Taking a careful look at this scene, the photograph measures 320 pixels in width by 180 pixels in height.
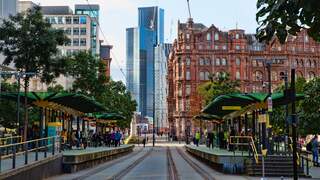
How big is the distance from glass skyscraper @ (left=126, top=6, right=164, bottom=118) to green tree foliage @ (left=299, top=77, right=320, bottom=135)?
36.3 m

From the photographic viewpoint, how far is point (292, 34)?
6.61 m

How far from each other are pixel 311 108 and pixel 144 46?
49077 millimetres

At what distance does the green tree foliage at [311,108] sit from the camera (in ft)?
148

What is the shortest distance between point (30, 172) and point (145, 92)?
97180mm

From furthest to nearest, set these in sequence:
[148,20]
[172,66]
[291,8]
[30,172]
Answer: [172,66]
[148,20]
[30,172]
[291,8]

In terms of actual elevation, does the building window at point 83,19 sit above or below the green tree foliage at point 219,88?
above

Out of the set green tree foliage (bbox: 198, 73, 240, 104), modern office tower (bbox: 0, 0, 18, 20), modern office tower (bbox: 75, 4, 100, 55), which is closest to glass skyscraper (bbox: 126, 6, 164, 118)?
green tree foliage (bbox: 198, 73, 240, 104)

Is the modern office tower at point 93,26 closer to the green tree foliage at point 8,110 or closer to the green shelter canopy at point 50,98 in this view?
the green tree foliage at point 8,110

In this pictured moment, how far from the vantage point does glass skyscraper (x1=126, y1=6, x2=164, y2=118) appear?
275 ft

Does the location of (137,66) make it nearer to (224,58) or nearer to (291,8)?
(224,58)

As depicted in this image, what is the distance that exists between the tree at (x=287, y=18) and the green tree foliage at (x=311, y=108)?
38.4m

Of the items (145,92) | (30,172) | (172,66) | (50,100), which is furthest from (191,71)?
(30,172)

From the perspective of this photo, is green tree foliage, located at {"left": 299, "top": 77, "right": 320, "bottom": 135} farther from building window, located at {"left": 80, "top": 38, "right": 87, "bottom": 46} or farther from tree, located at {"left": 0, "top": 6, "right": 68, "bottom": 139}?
building window, located at {"left": 80, "top": 38, "right": 87, "bottom": 46}

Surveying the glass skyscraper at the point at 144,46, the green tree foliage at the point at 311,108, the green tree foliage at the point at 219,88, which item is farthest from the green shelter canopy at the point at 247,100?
the green tree foliage at the point at 219,88
